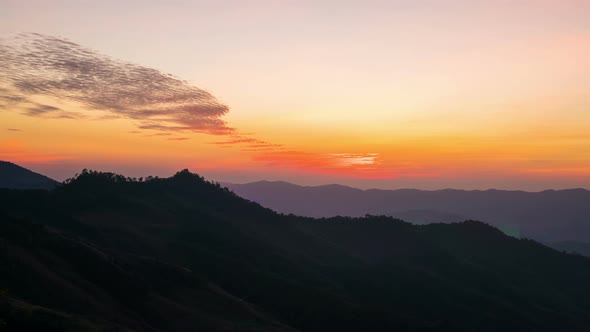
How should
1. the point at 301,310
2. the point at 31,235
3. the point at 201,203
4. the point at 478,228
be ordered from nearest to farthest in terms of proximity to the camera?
1. the point at 31,235
2. the point at 301,310
3. the point at 201,203
4. the point at 478,228

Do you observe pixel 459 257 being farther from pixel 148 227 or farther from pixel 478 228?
pixel 148 227

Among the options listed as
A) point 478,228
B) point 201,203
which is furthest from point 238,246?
point 478,228

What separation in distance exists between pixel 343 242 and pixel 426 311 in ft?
146

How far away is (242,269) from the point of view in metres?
86.2

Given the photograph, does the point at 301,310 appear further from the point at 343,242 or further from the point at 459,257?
the point at 459,257

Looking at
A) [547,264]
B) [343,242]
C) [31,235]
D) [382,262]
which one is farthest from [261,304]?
[547,264]

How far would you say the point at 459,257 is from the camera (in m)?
137

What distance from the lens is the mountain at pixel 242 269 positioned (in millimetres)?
49500

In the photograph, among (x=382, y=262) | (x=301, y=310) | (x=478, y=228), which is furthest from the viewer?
(x=478, y=228)

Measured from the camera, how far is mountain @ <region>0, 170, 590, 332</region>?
49.5m

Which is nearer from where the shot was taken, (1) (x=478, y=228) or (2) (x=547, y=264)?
(2) (x=547, y=264)

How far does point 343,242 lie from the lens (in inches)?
5448

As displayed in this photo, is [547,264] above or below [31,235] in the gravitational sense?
below

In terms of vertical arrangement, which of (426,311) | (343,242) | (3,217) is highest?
(3,217)
